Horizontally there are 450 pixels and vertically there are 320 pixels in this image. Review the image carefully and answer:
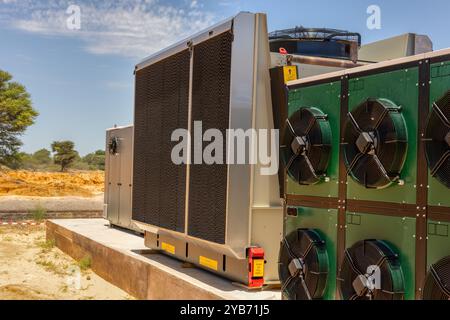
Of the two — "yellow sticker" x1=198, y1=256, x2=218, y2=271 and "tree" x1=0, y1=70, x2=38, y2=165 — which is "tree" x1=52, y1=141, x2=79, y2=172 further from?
"yellow sticker" x1=198, y1=256, x2=218, y2=271

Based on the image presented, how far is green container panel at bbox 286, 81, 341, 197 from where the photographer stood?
514 cm

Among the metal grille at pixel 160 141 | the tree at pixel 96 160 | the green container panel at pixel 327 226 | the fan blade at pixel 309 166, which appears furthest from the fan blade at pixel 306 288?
the tree at pixel 96 160

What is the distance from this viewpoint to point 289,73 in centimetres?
642

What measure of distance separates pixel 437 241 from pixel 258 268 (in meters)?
2.67

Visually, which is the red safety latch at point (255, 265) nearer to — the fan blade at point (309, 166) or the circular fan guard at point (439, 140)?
the fan blade at point (309, 166)

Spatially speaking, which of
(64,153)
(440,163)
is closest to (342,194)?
(440,163)

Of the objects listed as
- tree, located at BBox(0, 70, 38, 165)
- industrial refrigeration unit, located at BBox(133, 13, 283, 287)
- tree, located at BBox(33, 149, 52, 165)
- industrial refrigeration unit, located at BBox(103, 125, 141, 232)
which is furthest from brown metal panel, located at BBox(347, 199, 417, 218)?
tree, located at BBox(33, 149, 52, 165)

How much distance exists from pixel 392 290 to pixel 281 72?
112 inches

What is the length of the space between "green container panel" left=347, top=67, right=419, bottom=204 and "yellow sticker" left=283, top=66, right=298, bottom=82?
152cm

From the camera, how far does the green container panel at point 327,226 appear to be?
5.13 m

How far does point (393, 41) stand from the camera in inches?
291

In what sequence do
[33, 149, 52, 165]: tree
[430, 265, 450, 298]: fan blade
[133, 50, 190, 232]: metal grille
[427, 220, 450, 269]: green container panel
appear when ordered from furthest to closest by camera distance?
[33, 149, 52, 165]: tree < [133, 50, 190, 232]: metal grille < [427, 220, 450, 269]: green container panel < [430, 265, 450, 298]: fan blade
